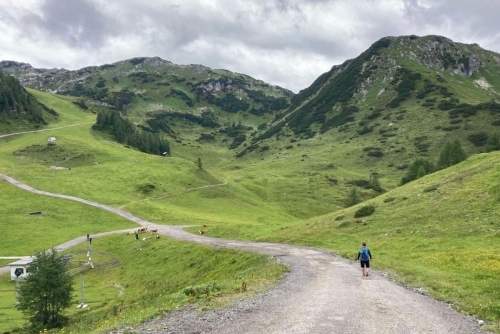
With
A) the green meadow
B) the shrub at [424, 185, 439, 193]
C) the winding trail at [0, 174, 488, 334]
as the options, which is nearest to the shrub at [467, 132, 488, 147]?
the green meadow

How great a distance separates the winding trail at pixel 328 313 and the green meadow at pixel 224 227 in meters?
1.58

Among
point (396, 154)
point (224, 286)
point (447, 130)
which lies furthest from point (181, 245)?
point (447, 130)

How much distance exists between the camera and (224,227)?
70.5 metres

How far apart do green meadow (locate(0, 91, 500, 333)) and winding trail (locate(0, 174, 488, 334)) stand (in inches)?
62.3

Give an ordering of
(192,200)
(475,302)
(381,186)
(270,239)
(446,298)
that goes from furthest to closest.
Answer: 1. (381,186)
2. (192,200)
3. (270,239)
4. (446,298)
5. (475,302)

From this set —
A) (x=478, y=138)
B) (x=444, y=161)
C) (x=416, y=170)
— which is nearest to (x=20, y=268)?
(x=416, y=170)

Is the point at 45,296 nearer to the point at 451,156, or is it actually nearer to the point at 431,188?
the point at 431,188

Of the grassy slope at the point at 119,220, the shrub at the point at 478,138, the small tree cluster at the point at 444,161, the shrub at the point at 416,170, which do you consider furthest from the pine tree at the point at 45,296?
the shrub at the point at 478,138

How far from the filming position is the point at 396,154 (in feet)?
618

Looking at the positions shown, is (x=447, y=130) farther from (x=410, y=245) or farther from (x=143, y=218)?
(x=410, y=245)

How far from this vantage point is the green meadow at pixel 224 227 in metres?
27.5

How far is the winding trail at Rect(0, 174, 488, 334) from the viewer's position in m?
16.0

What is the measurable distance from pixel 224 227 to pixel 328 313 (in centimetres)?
5342

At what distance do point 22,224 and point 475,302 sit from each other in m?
90.6
